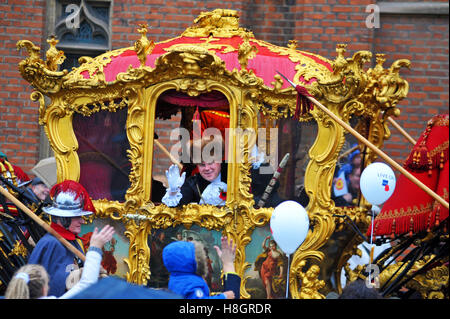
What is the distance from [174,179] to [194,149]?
586mm

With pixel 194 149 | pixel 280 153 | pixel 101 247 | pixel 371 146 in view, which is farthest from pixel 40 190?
pixel 371 146

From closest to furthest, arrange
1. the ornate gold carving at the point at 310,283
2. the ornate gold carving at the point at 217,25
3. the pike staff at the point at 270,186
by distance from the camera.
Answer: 1. the ornate gold carving at the point at 310,283
2. the pike staff at the point at 270,186
3. the ornate gold carving at the point at 217,25

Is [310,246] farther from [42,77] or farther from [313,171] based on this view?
[42,77]

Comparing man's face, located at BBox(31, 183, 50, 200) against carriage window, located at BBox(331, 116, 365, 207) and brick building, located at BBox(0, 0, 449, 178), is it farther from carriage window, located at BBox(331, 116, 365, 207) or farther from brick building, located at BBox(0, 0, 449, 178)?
carriage window, located at BBox(331, 116, 365, 207)

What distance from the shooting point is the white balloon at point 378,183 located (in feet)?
23.4

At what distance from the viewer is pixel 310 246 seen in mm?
7840

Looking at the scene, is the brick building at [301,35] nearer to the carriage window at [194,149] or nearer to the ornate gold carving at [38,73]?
the carriage window at [194,149]

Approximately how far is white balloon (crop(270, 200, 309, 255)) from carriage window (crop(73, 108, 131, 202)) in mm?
1767

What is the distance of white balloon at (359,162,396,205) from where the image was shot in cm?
714

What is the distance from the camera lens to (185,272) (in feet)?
18.4

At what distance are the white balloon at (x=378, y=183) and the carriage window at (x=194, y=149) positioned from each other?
136 cm
